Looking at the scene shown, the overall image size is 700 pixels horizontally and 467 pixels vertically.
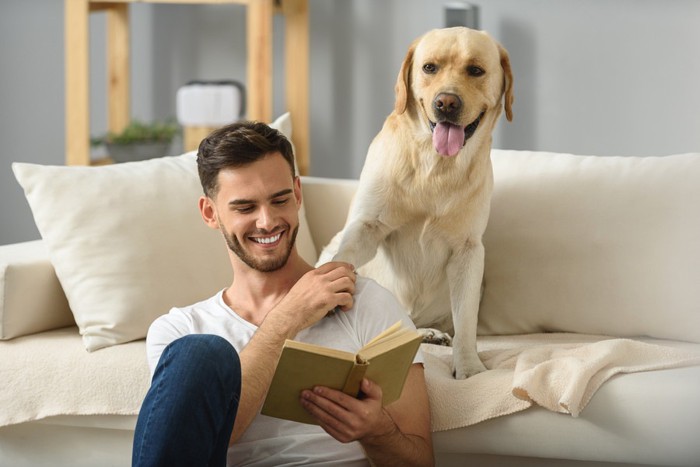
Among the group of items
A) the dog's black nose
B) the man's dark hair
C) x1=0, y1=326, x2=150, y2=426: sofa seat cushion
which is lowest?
x1=0, y1=326, x2=150, y2=426: sofa seat cushion

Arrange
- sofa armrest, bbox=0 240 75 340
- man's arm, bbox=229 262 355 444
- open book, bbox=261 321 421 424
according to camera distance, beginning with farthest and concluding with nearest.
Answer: sofa armrest, bbox=0 240 75 340 < man's arm, bbox=229 262 355 444 < open book, bbox=261 321 421 424

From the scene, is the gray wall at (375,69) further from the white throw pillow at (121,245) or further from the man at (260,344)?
the man at (260,344)

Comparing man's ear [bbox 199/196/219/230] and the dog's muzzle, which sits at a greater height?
the dog's muzzle

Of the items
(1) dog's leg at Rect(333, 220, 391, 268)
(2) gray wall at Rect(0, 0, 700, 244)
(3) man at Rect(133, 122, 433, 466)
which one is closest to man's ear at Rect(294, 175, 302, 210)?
(3) man at Rect(133, 122, 433, 466)

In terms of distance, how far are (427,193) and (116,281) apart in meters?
0.76

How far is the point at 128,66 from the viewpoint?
392cm

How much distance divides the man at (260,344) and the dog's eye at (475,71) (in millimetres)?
472

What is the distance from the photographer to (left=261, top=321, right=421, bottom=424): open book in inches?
50.3

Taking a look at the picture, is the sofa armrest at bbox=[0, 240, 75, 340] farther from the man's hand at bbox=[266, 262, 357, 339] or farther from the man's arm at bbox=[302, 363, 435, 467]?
the man's arm at bbox=[302, 363, 435, 467]

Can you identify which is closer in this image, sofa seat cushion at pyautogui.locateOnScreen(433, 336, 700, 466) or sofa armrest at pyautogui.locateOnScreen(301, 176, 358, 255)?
sofa seat cushion at pyautogui.locateOnScreen(433, 336, 700, 466)

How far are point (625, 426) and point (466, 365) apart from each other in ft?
1.19

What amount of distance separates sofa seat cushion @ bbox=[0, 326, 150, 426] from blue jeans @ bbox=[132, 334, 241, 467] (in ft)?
2.10

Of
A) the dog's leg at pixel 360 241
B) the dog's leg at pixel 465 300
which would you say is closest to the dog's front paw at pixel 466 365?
the dog's leg at pixel 465 300

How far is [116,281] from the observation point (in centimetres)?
217
